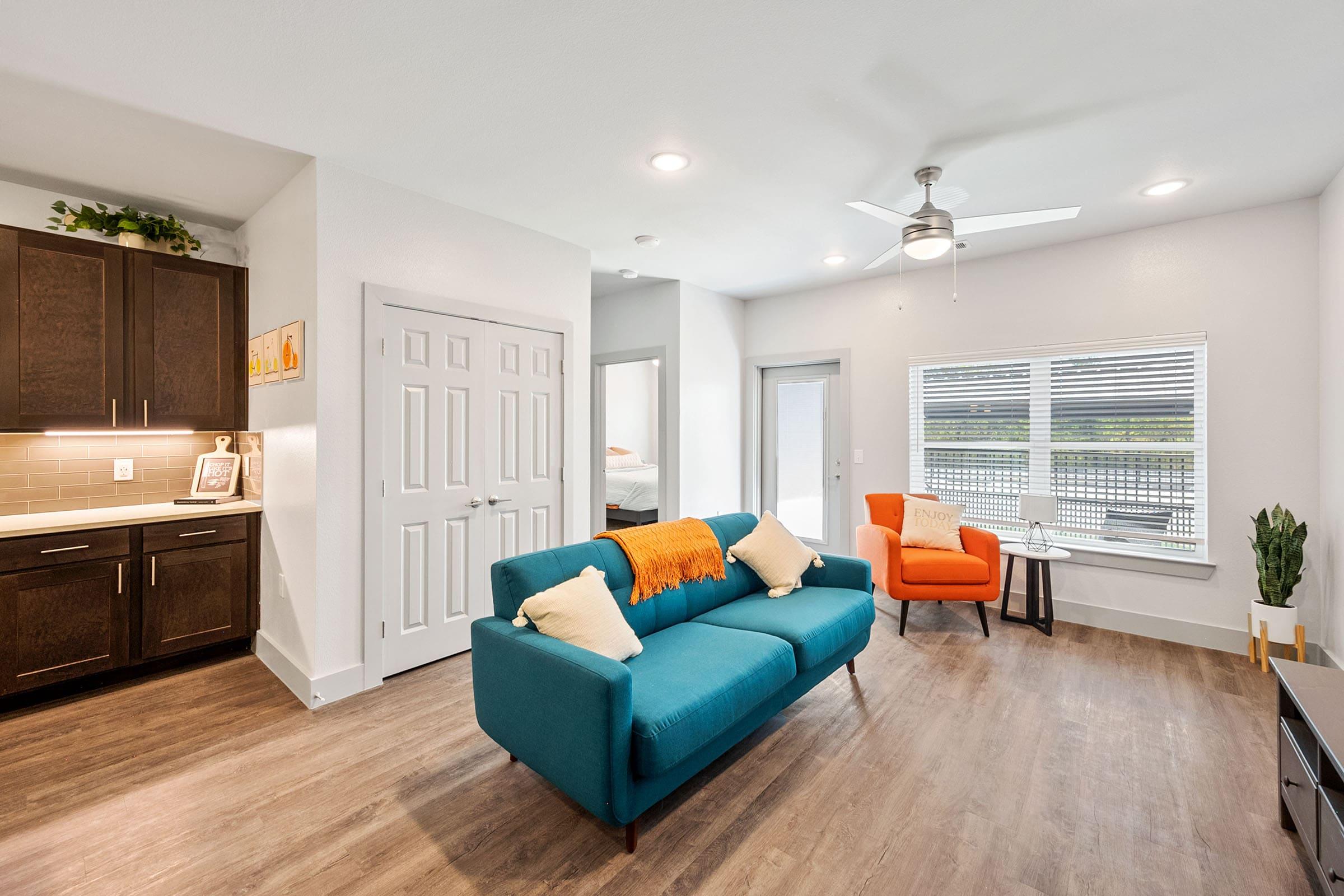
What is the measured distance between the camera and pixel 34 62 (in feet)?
6.62

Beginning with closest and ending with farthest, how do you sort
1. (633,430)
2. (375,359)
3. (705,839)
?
(705,839)
(375,359)
(633,430)

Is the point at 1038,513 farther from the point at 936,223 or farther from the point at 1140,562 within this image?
the point at 936,223

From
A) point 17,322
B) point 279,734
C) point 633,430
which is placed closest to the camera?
point 279,734

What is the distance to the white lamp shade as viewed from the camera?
3.81 m

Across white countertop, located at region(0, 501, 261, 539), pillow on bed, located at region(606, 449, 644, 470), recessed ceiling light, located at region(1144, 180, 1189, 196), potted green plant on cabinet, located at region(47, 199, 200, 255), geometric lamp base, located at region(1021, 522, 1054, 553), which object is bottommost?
geometric lamp base, located at region(1021, 522, 1054, 553)

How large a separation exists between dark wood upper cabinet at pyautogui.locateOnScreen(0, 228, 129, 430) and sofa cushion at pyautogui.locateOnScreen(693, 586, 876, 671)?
10.7 feet

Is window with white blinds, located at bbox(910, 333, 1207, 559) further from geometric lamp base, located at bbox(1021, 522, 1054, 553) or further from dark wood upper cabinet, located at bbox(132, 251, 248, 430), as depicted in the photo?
dark wood upper cabinet, located at bbox(132, 251, 248, 430)

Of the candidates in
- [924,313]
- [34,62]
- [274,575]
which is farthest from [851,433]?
[34,62]

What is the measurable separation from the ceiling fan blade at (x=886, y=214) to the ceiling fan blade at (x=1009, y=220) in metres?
0.22

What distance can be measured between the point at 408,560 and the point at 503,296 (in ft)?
5.33

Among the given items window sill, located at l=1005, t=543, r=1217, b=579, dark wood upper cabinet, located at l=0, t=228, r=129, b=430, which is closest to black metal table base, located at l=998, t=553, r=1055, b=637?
window sill, located at l=1005, t=543, r=1217, b=579

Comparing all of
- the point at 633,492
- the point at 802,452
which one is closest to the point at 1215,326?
the point at 802,452

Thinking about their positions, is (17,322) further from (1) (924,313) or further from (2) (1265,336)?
(2) (1265,336)

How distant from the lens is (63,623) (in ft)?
9.16
